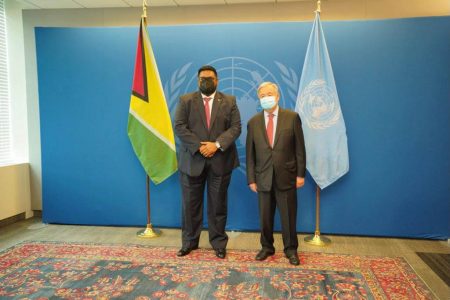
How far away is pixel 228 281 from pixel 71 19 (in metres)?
3.87

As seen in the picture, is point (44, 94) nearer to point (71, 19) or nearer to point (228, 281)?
point (71, 19)

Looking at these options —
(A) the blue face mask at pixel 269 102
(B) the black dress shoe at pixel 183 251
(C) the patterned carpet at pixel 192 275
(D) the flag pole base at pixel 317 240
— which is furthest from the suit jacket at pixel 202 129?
(D) the flag pole base at pixel 317 240

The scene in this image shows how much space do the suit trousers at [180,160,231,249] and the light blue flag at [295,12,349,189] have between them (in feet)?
3.18

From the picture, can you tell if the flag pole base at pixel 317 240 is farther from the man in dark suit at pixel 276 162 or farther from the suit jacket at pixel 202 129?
the suit jacket at pixel 202 129

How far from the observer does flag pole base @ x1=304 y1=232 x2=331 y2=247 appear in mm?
3492

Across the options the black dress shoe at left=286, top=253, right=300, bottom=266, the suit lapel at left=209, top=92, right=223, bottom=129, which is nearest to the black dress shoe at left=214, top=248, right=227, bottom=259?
the black dress shoe at left=286, top=253, right=300, bottom=266

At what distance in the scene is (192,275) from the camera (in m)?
2.74

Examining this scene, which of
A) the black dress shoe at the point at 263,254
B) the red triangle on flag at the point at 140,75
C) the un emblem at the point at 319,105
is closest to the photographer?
the black dress shoe at the point at 263,254

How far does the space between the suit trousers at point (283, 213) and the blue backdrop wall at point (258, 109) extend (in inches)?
31.6

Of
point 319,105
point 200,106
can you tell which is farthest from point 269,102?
point 319,105

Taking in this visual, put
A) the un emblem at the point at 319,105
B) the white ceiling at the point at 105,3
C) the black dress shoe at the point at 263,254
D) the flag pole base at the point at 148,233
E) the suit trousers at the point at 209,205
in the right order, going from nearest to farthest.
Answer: the black dress shoe at the point at 263,254, the suit trousers at the point at 209,205, the un emblem at the point at 319,105, the flag pole base at the point at 148,233, the white ceiling at the point at 105,3

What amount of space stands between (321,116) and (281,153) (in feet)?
2.65

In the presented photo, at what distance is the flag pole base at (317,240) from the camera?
137 inches

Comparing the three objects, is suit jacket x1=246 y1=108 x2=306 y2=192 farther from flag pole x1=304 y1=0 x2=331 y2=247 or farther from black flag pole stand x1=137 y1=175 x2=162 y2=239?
black flag pole stand x1=137 y1=175 x2=162 y2=239
